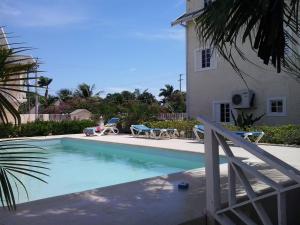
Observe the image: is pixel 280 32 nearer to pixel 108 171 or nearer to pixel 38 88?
pixel 38 88

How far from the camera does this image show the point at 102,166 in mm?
12555

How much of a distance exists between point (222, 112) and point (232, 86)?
1612 mm

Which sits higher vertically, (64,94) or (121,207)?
(64,94)

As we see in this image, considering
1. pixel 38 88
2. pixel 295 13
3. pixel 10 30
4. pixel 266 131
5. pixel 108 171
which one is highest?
pixel 295 13

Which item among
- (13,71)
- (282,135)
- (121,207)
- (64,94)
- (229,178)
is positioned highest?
(64,94)

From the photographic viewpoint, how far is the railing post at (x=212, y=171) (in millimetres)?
4281

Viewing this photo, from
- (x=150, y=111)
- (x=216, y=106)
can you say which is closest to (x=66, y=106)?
(x=150, y=111)

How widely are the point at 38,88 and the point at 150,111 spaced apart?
20.2 meters

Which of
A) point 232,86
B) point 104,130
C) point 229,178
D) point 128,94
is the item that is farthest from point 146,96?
point 229,178

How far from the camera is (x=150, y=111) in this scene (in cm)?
2298

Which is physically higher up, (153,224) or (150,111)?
(150,111)

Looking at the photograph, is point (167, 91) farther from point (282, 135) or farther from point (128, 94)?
point (282, 135)

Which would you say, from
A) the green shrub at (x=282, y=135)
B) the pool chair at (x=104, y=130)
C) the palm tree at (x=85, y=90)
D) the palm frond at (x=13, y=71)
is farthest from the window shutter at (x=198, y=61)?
the palm tree at (x=85, y=90)

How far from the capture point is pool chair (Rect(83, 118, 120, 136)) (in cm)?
2108
